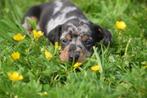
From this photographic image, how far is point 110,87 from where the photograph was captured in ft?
16.2

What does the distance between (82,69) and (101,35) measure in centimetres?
108

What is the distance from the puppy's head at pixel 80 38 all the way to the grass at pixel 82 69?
0.45 ft

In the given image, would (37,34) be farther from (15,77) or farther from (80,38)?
(15,77)

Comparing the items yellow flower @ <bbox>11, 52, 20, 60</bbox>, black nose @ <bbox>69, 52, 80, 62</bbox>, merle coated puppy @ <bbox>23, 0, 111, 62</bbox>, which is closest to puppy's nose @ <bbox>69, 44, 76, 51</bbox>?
merle coated puppy @ <bbox>23, 0, 111, 62</bbox>

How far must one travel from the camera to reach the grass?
4.69m

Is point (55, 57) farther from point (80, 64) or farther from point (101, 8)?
point (101, 8)

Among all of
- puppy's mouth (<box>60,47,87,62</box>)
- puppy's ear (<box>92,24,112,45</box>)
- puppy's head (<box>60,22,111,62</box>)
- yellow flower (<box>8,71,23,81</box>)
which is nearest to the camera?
yellow flower (<box>8,71,23,81</box>)

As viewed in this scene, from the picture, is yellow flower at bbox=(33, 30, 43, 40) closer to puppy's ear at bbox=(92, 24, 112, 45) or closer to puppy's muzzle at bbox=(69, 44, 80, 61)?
puppy's muzzle at bbox=(69, 44, 80, 61)

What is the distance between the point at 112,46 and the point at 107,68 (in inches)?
35.8

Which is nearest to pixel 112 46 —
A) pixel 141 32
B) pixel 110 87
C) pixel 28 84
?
pixel 141 32

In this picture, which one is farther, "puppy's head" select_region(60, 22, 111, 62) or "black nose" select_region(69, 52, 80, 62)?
"puppy's head" select_region(60, 22, 111, 62)

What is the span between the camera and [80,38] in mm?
5973

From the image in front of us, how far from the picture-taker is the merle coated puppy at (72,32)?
224 inches

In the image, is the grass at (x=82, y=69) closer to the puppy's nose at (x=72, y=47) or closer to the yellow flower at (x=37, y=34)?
the yellow flower at (x=37, y=34)
